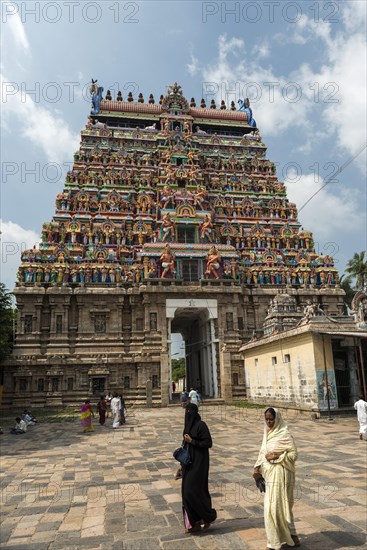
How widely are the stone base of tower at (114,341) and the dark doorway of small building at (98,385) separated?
0.07 m

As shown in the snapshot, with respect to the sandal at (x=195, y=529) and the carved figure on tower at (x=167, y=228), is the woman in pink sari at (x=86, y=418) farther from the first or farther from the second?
the carved figure on tower at (x=167, y=228)

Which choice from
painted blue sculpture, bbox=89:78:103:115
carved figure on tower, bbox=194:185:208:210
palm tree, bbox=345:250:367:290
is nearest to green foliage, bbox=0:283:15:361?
carved figure on tower, bbox=194:185:208:210

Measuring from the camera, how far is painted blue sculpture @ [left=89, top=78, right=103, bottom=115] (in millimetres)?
47031

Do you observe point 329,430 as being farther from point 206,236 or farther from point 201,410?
point 206,236

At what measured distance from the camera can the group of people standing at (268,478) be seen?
17.4ft

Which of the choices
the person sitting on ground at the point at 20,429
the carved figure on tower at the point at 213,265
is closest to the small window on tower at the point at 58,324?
the carved figure on tower at the point at 213,265

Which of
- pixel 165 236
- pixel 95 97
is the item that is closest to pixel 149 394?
pixel 165 236

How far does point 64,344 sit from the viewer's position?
30953mm

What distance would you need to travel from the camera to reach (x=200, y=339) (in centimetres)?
3706

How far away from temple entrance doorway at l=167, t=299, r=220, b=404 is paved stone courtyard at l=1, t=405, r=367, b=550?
15.8 meters

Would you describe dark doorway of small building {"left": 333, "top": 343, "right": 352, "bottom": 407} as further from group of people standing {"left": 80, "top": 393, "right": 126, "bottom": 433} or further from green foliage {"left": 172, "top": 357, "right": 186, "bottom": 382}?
green foliage {"left": 172, "top": 357, "right": 186, "bottom": 382}

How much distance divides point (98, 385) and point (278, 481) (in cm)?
2636

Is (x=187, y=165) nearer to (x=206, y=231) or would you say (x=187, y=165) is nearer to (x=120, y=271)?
(x=206, y=231)

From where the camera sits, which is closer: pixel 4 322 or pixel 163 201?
pixel 4 322
